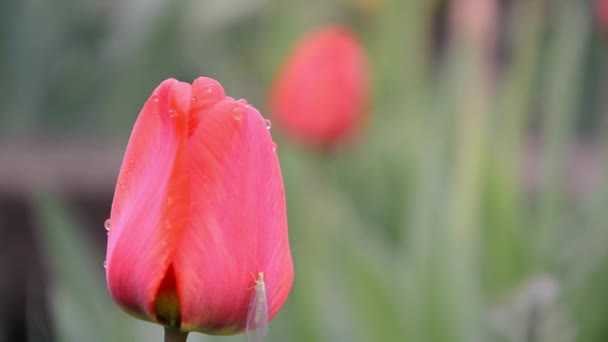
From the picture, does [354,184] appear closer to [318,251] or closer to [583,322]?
[318,251]

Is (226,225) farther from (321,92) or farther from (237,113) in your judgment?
(321,92)

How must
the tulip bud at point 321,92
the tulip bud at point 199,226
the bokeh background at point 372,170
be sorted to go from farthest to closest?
the tulip bud at point 321,92, the bokeh background at point 372,170, the tulip bud at point 199,226

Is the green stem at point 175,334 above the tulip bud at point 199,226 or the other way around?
the other way around

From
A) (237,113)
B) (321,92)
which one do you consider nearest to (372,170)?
(321,92)

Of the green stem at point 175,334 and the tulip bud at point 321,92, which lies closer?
the green stem at point 175,334

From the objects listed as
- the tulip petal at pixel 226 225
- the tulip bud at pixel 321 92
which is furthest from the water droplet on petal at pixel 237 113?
the tulip bud at pixel 321 92

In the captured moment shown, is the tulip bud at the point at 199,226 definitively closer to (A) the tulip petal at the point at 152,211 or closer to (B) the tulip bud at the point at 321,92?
(A) the tulip petal at the point at 152,211
